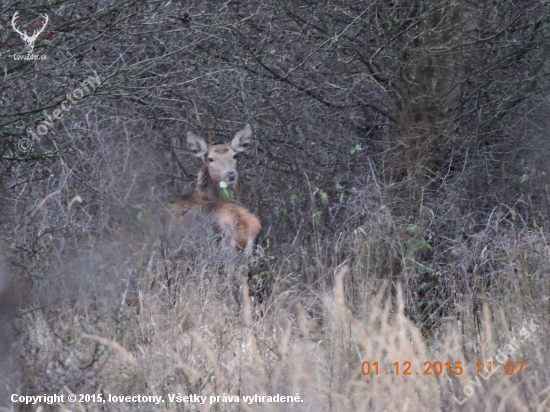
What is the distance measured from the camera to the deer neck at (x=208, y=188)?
28.4 feet

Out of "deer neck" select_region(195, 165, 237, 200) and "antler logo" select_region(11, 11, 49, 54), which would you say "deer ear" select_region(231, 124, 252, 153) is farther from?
"antler logo" select_region(11, 11, 49, 54)

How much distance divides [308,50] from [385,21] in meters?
1.00

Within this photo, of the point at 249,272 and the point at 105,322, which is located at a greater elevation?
the point at 249,272

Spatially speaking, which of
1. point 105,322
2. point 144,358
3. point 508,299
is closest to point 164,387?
point 144,358

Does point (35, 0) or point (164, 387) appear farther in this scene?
point (35, 0)

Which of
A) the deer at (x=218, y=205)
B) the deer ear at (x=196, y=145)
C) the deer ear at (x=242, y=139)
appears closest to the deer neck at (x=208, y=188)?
the deer at (x=218, y=205)

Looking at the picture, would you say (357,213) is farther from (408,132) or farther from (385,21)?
(385,21)

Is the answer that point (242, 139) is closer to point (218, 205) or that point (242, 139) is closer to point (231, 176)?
point (231, 176)

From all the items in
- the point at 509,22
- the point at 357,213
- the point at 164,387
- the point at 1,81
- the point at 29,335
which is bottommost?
the point at 164,387

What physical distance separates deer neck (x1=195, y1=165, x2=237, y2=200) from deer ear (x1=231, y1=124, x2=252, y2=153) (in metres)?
0.39

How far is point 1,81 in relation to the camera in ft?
19.8

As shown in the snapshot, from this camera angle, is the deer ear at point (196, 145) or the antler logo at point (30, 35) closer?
the antler logo at point (30, 35)
